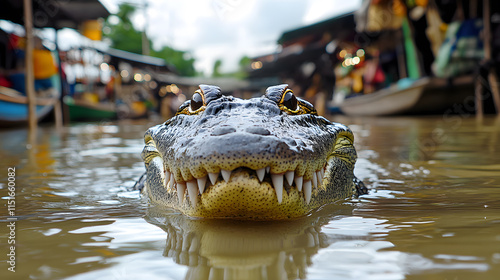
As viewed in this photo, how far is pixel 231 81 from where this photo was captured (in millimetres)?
41250

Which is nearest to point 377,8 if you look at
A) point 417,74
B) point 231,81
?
point 417,74

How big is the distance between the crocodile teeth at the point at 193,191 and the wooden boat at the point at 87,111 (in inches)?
597

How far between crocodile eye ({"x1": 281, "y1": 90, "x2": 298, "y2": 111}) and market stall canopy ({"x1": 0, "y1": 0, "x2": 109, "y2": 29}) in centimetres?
916

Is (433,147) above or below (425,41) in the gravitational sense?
below

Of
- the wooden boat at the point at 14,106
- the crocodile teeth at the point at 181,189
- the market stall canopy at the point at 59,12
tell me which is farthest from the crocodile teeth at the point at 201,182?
the market stall canopy at the point at 59,12

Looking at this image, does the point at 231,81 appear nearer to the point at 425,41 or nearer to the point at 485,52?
the point at 425,41

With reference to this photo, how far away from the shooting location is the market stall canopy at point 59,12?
9648 mm

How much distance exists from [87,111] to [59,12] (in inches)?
285

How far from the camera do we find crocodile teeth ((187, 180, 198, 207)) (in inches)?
64.1

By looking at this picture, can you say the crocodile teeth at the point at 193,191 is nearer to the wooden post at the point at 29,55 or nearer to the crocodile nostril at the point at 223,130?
the crocodile nostril at the point at 223,130

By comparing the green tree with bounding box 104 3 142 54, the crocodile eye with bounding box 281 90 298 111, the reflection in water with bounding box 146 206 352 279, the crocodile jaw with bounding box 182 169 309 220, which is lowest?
the reflection in water with bounding box 146 206 352 279

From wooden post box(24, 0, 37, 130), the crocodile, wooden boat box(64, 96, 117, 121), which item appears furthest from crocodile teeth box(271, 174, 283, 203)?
wooden boat box(64, 96, 117, 121)

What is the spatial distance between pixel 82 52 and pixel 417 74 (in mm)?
12072

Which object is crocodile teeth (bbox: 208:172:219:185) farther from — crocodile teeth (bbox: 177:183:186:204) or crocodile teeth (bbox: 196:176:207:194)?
crocodile teeth (bbox: 177:183:186:204)
